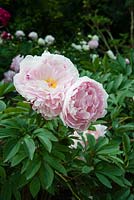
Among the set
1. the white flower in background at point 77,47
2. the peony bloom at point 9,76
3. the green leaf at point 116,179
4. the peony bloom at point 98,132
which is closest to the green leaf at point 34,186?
the green leaf at point 116,179

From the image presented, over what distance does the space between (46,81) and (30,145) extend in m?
0.19

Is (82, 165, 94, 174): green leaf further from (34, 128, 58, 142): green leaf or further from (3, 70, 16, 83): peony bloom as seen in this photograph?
(3, 70, 16, 83): peony bloom

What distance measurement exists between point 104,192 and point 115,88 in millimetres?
556

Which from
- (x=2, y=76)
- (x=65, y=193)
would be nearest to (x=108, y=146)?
(x=65, y=193)

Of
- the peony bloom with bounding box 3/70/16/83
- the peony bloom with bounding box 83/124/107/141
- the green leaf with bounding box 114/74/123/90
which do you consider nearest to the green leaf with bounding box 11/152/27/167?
the peony bloom with bounding box 83/124/107/141

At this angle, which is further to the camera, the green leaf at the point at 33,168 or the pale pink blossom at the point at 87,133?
the pale pink blossom at the point at 87,133

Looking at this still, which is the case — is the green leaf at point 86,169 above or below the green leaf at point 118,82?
below

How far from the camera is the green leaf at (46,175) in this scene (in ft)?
4.91

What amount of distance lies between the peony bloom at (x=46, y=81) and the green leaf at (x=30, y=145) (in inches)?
3.0

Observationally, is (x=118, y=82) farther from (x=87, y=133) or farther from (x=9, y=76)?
(x=9, y=76)

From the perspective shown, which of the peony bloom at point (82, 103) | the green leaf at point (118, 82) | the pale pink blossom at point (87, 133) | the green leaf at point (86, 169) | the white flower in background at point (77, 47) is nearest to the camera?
the peony bloom at point (82, 103)

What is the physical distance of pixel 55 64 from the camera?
1523mm

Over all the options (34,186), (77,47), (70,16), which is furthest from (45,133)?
(70,16)

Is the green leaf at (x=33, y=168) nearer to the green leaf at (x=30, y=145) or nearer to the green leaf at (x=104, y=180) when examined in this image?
the green leaf at (x=30, y=145)
